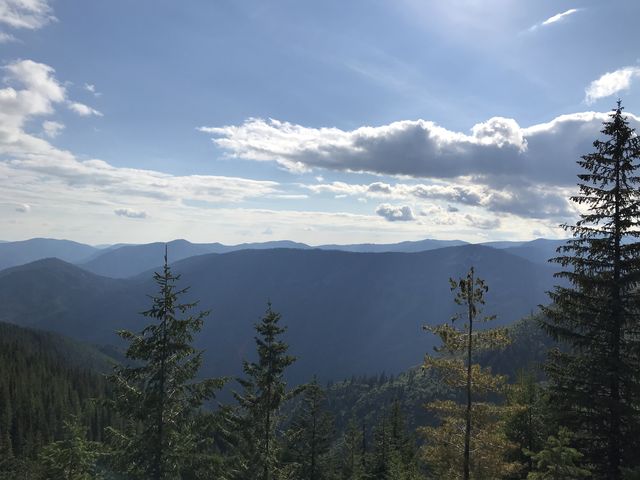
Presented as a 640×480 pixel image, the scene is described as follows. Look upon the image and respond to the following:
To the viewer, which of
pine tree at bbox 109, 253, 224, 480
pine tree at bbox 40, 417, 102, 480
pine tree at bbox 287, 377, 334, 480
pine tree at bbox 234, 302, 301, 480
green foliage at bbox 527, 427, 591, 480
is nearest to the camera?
green foliage at bbox 527, 427, 591, 480

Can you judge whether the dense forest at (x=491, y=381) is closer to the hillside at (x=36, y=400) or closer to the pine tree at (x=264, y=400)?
the pine tree at (x=264, y=400)

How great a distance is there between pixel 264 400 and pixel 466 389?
11497mm

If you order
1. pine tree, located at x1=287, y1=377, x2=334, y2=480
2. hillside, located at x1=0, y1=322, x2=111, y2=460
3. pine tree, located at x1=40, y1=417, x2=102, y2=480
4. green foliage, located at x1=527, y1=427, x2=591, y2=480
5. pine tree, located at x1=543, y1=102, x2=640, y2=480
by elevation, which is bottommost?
hillside, located at x1=0, y1=322, x2=111, y2=460

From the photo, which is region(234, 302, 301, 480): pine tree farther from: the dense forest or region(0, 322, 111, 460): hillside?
region(0, 322, 111, 460): hillside

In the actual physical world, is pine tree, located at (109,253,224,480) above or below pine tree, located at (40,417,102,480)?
above

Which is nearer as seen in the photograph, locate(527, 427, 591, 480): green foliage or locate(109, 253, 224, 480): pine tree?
locate(527, 427, 591, 480): green foliage

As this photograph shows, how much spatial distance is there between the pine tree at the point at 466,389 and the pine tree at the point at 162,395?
9269 millimetres

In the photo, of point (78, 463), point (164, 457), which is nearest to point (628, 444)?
point (164, 457)

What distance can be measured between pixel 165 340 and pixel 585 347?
1614 centimetres

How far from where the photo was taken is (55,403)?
116188 millimetres

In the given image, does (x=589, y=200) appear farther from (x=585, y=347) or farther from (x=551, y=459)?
(x=551, y=459)

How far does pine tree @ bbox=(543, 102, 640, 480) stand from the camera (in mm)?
15797

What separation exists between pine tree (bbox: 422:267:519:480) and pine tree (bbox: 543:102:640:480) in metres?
2.42

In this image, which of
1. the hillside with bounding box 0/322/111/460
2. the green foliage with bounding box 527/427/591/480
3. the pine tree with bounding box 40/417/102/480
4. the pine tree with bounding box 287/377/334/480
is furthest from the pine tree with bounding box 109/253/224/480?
the hillside with bounding box 0/322/111/460
